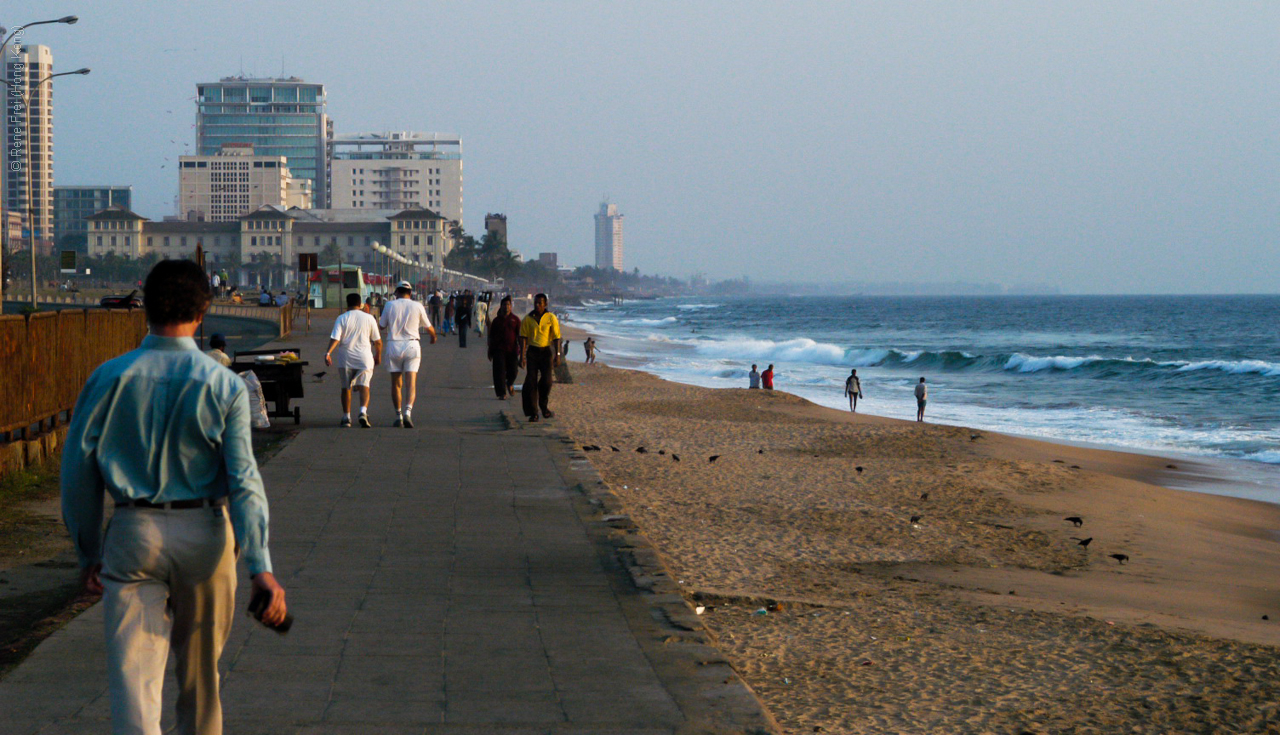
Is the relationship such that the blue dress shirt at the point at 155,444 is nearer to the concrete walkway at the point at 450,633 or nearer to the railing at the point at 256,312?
the concrete walkway at the point at 450,633

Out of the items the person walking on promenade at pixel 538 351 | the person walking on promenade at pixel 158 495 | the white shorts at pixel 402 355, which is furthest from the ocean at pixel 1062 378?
the person walking on promenade at pixel 158 495

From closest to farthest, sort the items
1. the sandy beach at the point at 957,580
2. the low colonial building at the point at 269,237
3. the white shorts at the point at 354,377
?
the sandy beach at the point at 957,580 < the white shorts at the point at 354,377 < the low colonial building at the point at 269,237

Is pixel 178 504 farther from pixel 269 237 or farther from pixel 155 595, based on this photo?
pixel 269 237

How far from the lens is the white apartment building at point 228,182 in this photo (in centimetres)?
17188

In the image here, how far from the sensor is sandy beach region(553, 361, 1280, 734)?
16.3 feet

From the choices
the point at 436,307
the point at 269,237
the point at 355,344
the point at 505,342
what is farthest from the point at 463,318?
the point at 269,237

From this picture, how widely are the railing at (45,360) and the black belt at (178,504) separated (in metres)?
7.38

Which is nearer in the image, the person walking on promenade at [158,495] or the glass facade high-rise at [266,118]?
the person walking on promenade at [158,495]

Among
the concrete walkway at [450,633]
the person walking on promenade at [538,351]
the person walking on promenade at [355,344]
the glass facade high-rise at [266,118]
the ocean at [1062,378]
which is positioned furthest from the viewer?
the glass facade high-rise at [266,118]

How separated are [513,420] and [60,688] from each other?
9.83 meters

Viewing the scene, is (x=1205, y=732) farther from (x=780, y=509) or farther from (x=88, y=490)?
(x=780, y=509)

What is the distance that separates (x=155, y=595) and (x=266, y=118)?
20670cm

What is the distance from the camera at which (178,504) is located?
2.99 meters

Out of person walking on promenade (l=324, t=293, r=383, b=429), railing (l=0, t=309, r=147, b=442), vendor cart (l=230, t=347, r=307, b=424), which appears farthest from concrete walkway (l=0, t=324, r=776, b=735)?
vendor cart (l=230, t=347, r=307, b=424)
